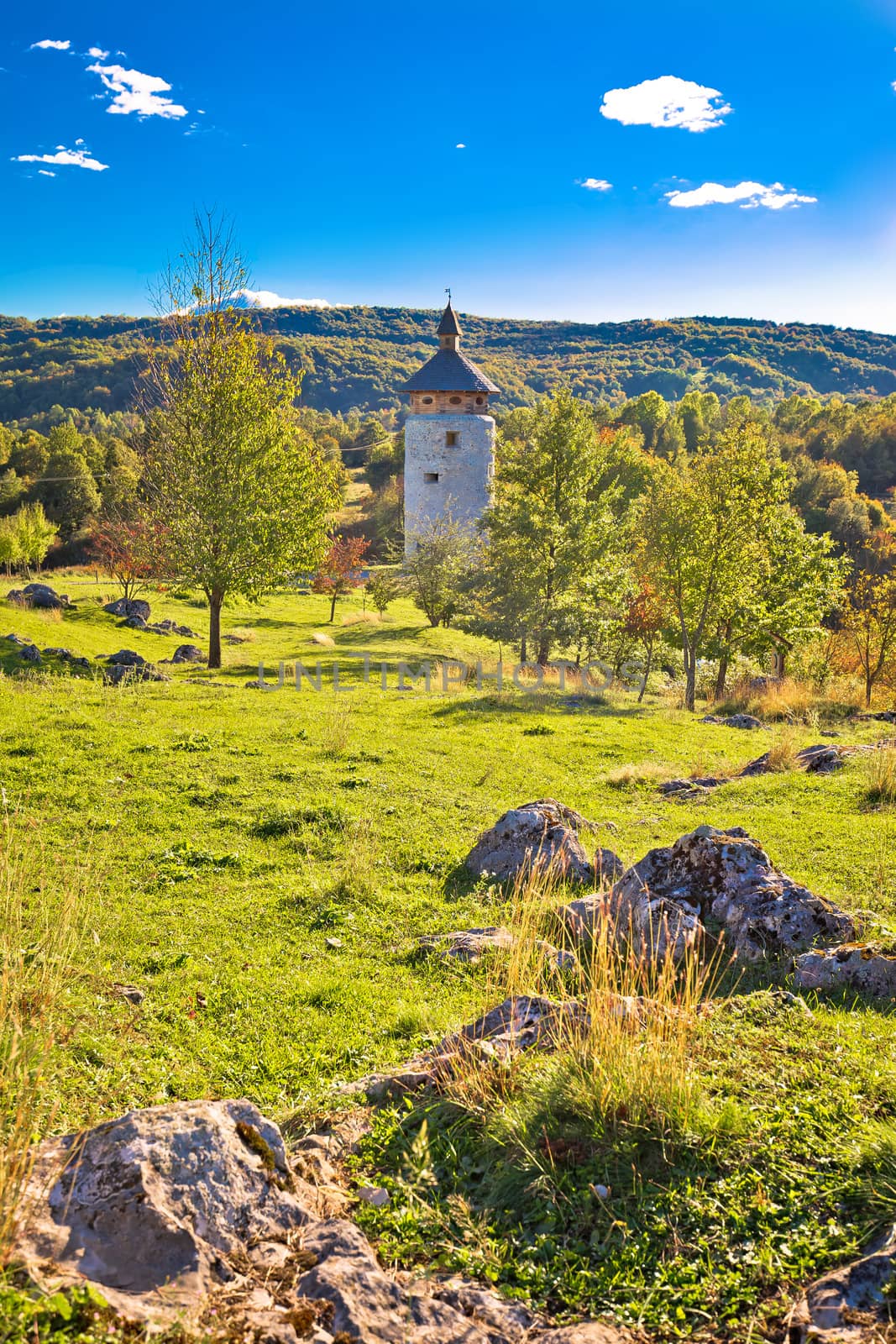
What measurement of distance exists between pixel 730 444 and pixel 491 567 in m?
8.66

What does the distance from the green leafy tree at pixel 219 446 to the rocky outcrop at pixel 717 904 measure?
17065mm

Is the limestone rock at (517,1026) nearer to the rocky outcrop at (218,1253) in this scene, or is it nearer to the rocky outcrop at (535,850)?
the rocky outcrop at (218,1253)

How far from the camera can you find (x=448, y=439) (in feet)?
159

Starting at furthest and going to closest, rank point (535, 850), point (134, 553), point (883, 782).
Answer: point (134, 553), point (883, 782), point (535, 850)

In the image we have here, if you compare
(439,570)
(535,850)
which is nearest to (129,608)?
(439,570)

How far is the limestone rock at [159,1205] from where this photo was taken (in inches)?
104

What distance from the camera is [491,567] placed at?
27.2 metres

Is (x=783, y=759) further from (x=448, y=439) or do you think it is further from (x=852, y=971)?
(x=448, y=439)

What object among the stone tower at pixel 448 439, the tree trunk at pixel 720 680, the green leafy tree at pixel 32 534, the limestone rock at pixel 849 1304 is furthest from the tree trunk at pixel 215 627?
the stone tower at pixel 448 439

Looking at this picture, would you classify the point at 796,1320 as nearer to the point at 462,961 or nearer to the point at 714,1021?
the point at 714,1021

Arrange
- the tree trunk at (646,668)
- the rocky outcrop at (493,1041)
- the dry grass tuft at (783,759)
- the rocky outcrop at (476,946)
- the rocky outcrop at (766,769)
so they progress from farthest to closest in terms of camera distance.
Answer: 1. the tree trunk at (646,668)
2. the dry grass tuft at (783,759)
3. the rocky outcrop at (766,769)
4. the rocky outcrop at (476,946)
5. the rocky outcrop at (493,1041)

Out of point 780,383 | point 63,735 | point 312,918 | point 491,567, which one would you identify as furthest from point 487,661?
point 780,383

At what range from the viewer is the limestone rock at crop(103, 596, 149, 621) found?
2908cm

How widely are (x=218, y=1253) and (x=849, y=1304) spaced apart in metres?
2.24
